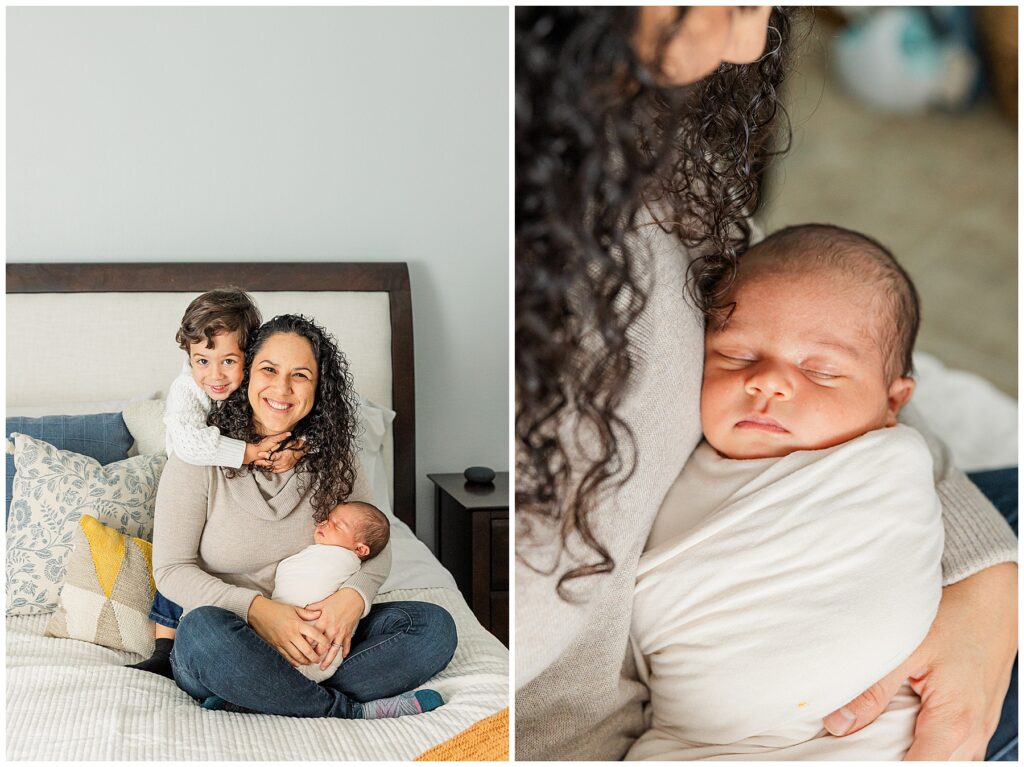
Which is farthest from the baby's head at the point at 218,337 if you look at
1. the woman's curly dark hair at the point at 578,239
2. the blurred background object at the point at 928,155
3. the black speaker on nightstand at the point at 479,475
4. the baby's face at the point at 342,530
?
the blurred background object at the point at 928,155

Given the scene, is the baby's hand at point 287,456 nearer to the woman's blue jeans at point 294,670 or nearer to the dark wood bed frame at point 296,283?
the woman's blue jeans at point 294,670

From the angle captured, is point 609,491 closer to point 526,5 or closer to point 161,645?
point 526,5

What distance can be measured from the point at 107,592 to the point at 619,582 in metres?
0.86

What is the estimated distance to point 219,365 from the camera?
125 centimetres

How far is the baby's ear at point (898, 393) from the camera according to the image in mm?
1087

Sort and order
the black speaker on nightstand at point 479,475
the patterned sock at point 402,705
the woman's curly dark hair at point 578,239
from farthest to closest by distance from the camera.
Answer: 1. the black speaker on nightstand at point 479,475
2. the patterned sock at point 402,705
3. the woman's curly dark hair at point 578,239

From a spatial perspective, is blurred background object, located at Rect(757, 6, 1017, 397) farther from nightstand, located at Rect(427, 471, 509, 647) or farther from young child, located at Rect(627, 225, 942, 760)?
nightstand, located at Rect(427, 471, 509, 647)

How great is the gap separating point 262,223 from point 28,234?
1.42 feet

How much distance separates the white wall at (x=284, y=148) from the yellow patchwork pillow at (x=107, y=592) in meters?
0.50

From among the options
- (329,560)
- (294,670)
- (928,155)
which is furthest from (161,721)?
(928,155)

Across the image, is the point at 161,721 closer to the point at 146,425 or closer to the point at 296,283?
the point at 146,425

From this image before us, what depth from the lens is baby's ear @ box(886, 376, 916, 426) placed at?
1087 millimetres

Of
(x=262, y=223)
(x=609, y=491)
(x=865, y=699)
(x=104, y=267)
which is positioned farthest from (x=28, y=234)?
(x=865, y=699)

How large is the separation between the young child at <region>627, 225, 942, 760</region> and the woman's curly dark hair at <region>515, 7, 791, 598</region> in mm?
102
